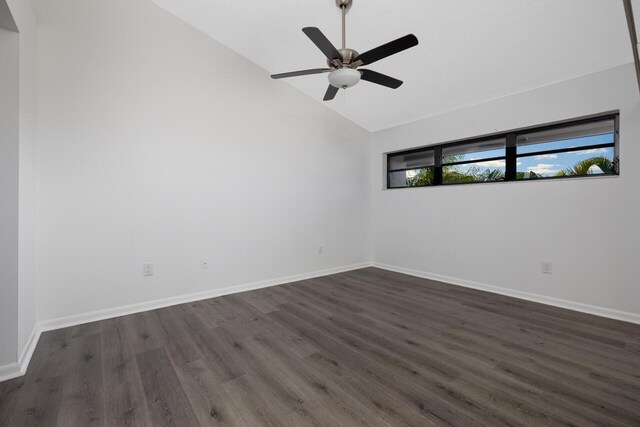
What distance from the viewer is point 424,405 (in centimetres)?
149

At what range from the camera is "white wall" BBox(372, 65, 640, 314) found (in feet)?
8.59

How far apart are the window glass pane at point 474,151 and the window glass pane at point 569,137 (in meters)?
0.22

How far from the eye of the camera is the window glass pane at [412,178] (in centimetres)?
430

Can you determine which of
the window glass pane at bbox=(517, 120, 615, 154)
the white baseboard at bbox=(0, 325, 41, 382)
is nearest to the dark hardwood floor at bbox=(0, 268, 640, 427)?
the white baseboard at bbox=(0, 325, 41, 382)

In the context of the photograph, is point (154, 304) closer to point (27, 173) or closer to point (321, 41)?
point (27, 173)

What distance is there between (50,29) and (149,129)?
103 cm

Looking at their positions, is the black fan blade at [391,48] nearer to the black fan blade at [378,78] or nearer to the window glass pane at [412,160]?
the black fan blade at [378,78]

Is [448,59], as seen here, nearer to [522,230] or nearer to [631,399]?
[522,230]

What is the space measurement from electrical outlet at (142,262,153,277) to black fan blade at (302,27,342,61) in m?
2.58

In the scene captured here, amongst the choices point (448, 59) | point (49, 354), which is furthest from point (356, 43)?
point (49, 354)

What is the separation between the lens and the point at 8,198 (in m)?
1.74

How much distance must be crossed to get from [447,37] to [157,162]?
3094mm

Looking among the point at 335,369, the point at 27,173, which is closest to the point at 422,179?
the point at 335,369

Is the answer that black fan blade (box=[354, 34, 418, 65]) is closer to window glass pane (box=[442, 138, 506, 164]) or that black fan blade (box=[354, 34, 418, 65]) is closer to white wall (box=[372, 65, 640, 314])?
white wall (box=[372, 65, 640, 314])
